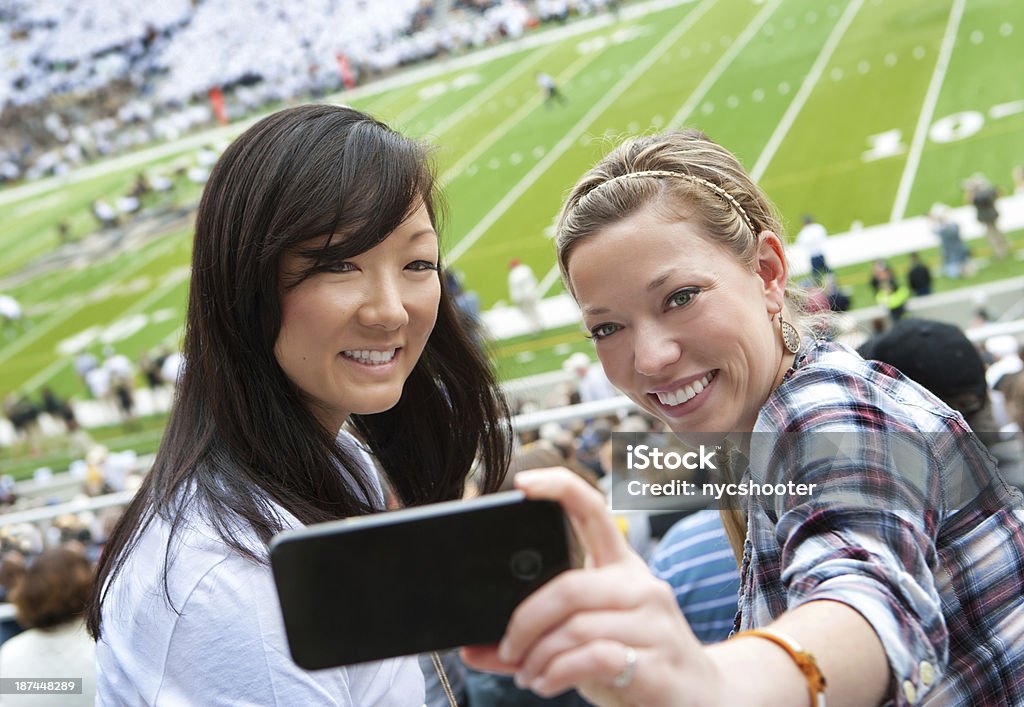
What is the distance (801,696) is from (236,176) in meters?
1.15

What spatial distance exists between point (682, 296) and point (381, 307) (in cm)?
47

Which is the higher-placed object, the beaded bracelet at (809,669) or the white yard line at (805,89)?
the beaded bracelet at (809,669)

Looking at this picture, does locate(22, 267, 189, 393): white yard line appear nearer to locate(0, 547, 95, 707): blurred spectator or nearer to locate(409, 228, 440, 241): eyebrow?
locate(0, 547, 95, 707): blurred spectator

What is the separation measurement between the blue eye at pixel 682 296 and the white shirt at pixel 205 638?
2.22 feet

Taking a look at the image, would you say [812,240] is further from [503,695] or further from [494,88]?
[494,88]

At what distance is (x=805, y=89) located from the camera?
32.2 metres

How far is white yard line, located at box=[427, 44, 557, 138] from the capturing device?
37.5 meters

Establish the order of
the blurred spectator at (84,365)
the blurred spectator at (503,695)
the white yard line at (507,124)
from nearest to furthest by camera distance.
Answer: the blurred spectator at (503,695)
the blurred spectator at (84,365)
the white yard line at (507,124)

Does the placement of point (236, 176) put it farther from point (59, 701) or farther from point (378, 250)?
point (59, 701)

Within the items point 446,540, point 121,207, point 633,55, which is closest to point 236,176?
point 446,540

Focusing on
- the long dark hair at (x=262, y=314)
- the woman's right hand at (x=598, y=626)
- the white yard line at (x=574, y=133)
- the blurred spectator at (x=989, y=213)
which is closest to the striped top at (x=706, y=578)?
the long dark hair at (x=262, y=314)

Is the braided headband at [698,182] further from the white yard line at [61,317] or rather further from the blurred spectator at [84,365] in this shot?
the white yard line at [61,317]

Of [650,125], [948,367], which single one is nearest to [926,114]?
[650,125]

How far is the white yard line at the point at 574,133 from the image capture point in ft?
104
